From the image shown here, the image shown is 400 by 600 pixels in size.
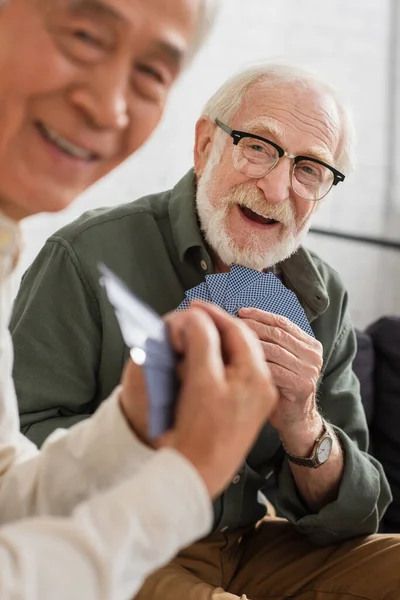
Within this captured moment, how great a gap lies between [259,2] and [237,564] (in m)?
2.36

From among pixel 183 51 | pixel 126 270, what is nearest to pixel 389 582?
pixel 126 270

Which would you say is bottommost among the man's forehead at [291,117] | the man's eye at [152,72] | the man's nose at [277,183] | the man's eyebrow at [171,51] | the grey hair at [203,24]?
the man's nose at [277,183]

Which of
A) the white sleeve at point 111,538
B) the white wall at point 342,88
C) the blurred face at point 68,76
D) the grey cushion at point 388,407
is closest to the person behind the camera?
the white sleeve at point 111,538

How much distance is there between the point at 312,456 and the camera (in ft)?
5.00

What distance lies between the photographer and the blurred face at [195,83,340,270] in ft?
5.43

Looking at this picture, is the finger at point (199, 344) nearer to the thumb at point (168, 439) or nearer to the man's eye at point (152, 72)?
the thumb at point (168, 439)

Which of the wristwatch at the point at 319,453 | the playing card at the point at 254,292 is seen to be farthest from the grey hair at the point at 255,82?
the wristwatch at the point at 319,453

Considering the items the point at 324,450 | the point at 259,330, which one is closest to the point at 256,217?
the point at 259,330

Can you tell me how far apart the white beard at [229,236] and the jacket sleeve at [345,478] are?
0.91 ft

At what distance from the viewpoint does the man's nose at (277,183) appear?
5.44 ft

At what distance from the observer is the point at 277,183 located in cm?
167

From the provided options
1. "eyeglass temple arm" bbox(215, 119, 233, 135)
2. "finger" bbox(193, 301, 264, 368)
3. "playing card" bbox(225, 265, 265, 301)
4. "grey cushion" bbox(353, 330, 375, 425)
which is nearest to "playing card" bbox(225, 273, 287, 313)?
"playing card" bbox(225, 265, 265, 301)

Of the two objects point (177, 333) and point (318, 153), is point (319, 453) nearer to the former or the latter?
point (318, 153)

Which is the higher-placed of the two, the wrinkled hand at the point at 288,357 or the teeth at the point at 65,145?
the teeth at the point at 65,145
